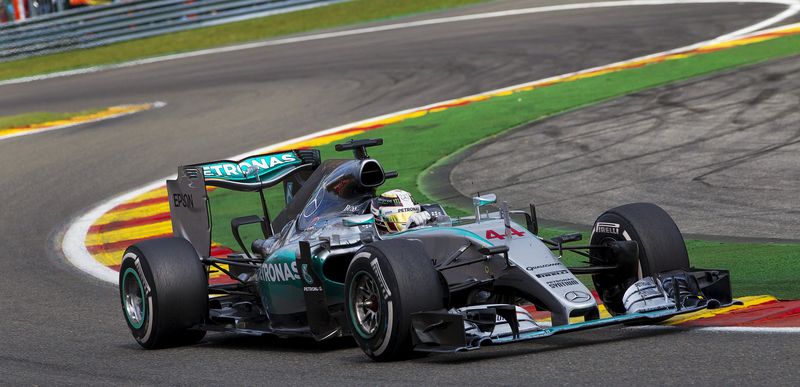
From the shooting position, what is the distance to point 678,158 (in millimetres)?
13703

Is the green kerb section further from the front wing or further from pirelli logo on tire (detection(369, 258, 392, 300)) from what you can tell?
pirelli logo on tire (detection(369, 258, 392, 300))

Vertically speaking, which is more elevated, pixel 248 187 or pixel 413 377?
pixel 248 187

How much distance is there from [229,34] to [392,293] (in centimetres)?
2662

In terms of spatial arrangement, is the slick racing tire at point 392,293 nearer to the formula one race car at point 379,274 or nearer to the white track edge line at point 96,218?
the formula one race car at point 379,274

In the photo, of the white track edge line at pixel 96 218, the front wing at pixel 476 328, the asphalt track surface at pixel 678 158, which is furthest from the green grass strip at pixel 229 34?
the front wing at pixel 476 328

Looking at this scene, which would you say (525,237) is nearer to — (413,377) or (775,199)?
(413,377)

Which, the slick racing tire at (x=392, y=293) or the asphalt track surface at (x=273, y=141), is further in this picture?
the slick racing tire at (x=392, y=293)

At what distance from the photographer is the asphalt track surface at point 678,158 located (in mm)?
11633

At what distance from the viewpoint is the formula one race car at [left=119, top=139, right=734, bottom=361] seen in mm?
7070

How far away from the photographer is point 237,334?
31.4 feet

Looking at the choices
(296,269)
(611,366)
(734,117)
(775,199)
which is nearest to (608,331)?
(611,366)

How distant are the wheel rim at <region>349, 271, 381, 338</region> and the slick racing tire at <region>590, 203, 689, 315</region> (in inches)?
64.8

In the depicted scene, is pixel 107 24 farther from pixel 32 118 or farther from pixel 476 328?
pixel 476 328

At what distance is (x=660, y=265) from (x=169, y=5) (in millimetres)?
27621
